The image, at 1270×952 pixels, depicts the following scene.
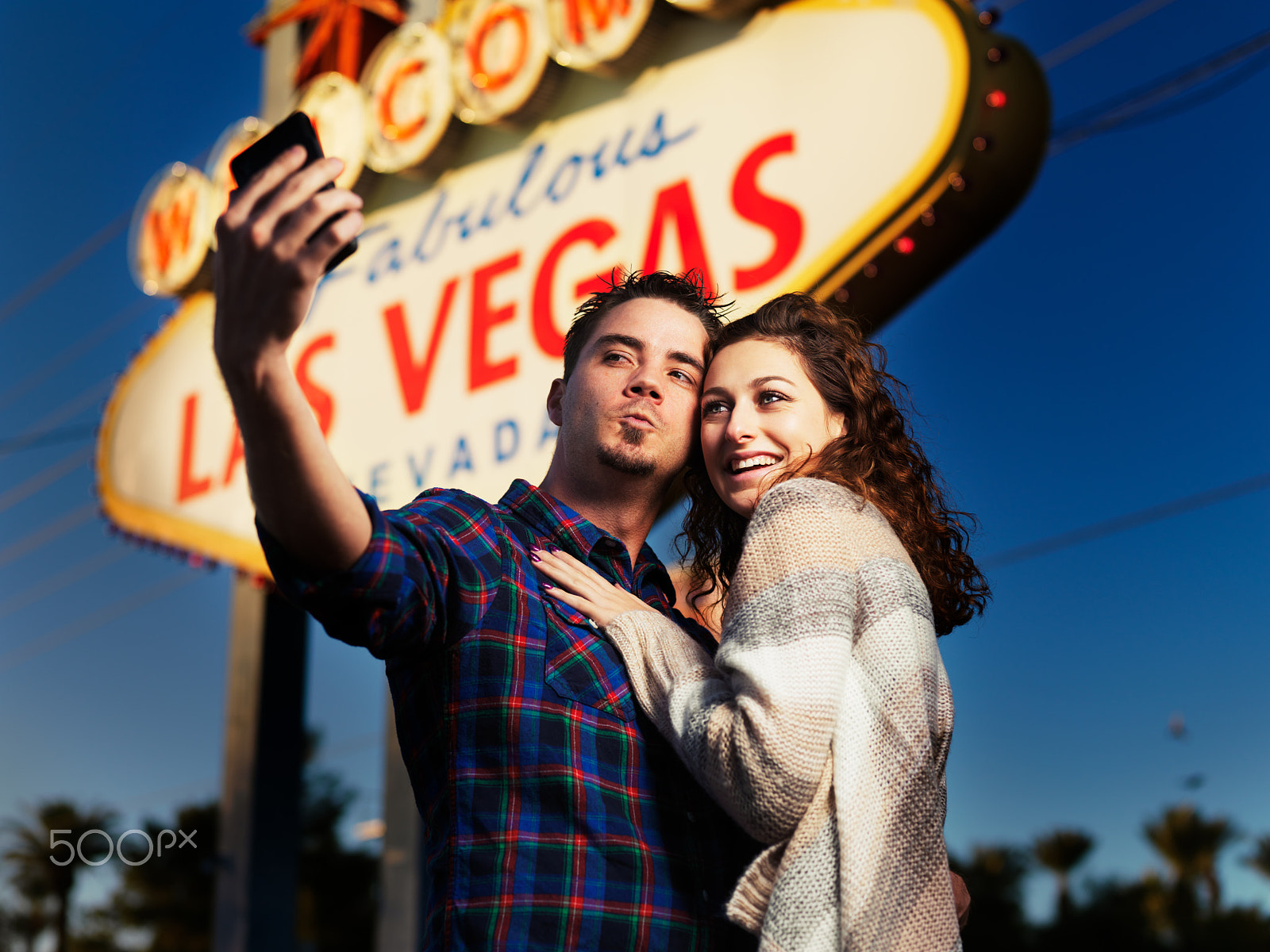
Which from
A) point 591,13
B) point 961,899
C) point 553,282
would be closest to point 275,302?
point 961,899

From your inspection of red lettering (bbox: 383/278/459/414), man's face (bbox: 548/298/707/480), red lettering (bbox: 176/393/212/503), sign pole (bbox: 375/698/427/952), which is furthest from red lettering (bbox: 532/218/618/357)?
man's face (bbox: 548/298/707/480)

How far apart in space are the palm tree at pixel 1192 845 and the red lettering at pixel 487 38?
22699 mm

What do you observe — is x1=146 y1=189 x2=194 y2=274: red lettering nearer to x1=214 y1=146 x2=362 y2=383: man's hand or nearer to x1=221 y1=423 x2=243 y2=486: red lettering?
x1=221 y1=423 x2=243 y2=486: red lettering

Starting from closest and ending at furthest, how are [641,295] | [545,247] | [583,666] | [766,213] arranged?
[583,666] → [641,295] → [766,213] → [545,247]

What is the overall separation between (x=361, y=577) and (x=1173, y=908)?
26.5 meters

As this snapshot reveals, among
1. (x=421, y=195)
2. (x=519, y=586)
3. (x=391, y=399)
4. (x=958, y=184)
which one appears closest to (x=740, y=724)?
(x=519, y=586)

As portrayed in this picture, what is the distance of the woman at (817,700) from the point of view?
174cm

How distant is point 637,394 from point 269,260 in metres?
1.13

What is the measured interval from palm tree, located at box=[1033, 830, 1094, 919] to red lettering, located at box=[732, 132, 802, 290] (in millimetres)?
23551

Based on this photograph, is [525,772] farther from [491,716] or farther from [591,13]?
[591,13]

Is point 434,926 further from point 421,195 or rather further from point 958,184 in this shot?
point 421,195

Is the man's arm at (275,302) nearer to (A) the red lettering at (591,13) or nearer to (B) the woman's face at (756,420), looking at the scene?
(B) the woman's face at (756,420)

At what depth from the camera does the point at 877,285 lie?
4.85m

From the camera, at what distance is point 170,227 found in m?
8.60
